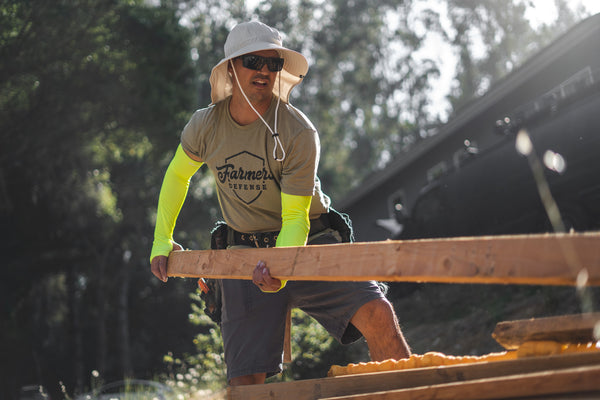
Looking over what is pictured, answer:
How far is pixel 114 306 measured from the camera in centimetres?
2319

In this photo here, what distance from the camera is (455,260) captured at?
70.6 inches

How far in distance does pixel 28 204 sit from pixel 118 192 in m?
4.64

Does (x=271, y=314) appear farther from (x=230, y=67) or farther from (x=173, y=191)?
(x=230, y=67)

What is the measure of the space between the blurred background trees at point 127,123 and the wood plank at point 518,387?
18.8ft

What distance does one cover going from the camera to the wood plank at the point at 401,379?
1.82 m

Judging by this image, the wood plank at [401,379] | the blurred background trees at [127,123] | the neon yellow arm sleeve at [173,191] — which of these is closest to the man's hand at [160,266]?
the neon yellow arm sleeve at [173,191]

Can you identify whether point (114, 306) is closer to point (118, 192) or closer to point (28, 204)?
point (118, 192)

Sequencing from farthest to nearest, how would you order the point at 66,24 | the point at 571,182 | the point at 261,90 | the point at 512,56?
the point at 512,56
the point at 66,24
the point at 571,182
the point at 261,90

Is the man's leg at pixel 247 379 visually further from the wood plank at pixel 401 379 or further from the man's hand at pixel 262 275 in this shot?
the man's hand at pixel 262 275

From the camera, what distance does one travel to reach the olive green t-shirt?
3.04 metres

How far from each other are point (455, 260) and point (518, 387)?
1.21 ft

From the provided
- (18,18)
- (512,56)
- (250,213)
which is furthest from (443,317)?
(512,56)

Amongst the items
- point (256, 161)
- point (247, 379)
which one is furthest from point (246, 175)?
point (247, 379)

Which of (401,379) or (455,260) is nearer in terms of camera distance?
(455,260)
